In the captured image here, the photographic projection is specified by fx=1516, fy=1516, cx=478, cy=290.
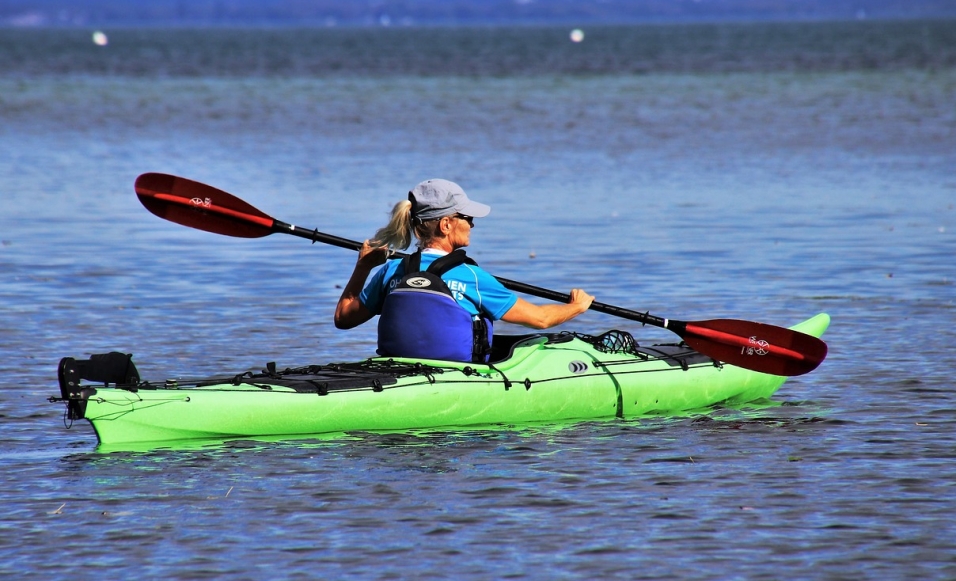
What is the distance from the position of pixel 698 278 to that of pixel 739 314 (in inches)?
65.3

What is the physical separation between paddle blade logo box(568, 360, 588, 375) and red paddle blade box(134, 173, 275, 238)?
2534mm

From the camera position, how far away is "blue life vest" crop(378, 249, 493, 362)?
27.7ft

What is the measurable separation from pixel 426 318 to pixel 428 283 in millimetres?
218

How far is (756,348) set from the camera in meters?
9.54

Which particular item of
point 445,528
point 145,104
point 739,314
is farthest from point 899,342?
point 145,104

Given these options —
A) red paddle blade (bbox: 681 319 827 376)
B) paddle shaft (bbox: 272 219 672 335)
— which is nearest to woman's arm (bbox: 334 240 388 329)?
paddle shaft (bbox: 272 219 672 335)

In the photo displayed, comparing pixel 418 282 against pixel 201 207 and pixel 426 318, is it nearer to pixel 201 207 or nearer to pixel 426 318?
pixel 426 318

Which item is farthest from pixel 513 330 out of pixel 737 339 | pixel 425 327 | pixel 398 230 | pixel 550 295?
pixel 398 230

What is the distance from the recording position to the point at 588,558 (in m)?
6.38

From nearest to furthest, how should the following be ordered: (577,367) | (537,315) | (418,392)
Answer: (418,392), (537,315), (577,367)

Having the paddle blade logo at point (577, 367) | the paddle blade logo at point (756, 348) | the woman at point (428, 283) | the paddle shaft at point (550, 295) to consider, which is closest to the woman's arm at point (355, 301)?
the woman at point (428, 283)

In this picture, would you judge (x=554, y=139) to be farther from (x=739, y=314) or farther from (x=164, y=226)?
(x=739, y=314)

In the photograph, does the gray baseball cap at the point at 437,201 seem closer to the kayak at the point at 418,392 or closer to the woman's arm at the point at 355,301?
the woman's arm at the point at 355,301

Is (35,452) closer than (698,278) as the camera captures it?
Yes
